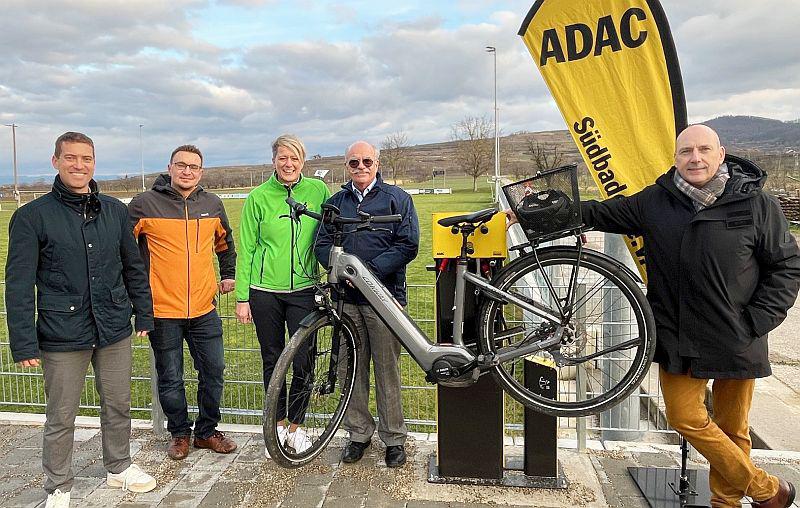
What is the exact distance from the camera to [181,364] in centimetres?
390

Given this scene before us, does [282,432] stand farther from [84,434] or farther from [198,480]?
[84,434]

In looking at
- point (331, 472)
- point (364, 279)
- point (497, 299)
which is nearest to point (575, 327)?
point (497, 299)

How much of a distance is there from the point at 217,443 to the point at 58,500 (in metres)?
1.00

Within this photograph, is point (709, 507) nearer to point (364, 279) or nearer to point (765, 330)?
point (765, 330)

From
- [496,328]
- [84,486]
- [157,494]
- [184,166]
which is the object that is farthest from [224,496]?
[184,166]

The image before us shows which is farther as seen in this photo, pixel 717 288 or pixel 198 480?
pixel 198 480

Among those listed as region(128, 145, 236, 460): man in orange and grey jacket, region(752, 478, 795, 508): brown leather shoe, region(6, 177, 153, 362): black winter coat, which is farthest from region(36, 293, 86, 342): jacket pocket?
region(752, 478, 795, 508): brown leather shoe

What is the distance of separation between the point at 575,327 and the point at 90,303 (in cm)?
262

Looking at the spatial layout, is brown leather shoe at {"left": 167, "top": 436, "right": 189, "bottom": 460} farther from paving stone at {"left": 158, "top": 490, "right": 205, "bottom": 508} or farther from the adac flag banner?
the adac flag banner

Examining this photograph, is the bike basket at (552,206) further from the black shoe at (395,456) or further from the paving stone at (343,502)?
the paving stone at (343,502)

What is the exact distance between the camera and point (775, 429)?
4430 mm

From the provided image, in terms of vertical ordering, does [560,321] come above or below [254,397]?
above

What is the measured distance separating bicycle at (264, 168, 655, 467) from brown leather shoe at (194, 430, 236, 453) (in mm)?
738

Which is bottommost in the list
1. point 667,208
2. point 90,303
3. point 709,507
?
point 709,507
